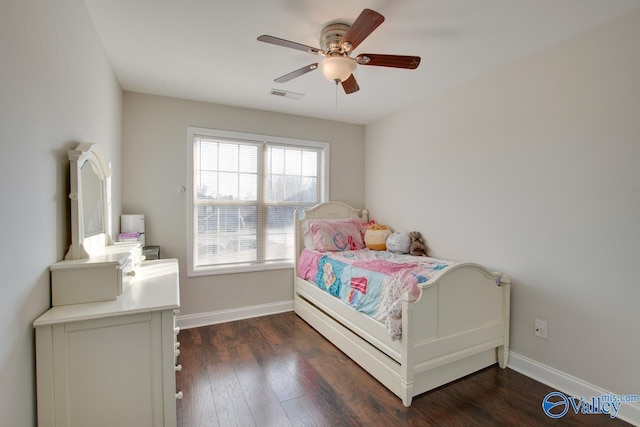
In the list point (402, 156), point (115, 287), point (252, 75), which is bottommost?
point (115, 287)

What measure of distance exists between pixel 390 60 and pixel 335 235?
2.02 m

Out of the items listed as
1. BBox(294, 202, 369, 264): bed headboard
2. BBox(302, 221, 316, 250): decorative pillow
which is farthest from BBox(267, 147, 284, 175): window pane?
BBox(302, 221, 316, 250): decorative pillow

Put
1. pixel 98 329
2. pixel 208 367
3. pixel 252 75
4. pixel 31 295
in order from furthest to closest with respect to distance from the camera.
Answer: pixel 252 75
pixel 208 367
pixel 98 329
pixel 31 295

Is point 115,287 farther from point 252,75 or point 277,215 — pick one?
point 277,215

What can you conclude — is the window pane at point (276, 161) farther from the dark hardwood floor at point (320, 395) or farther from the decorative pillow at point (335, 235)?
the dark hardwood floor at point (320, 395)

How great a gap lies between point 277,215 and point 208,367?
180 centimetres

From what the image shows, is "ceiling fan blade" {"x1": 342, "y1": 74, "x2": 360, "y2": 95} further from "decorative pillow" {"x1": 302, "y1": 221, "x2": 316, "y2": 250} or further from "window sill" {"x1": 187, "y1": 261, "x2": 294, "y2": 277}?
"window sill" {"x1": 187, "y1": 261, "x2": 294, "y2": 277}

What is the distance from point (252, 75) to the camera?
2.62 metres

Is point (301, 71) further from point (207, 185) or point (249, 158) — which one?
point (207, 185)

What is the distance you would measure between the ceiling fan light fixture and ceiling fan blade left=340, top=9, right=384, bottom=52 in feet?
0.23

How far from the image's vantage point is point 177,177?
3145mm

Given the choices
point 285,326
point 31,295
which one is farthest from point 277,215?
point 31,295

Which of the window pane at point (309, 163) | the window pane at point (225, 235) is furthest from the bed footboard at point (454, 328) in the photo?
the window pane at point (309, 163)

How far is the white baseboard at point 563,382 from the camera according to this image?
1.76 metres
